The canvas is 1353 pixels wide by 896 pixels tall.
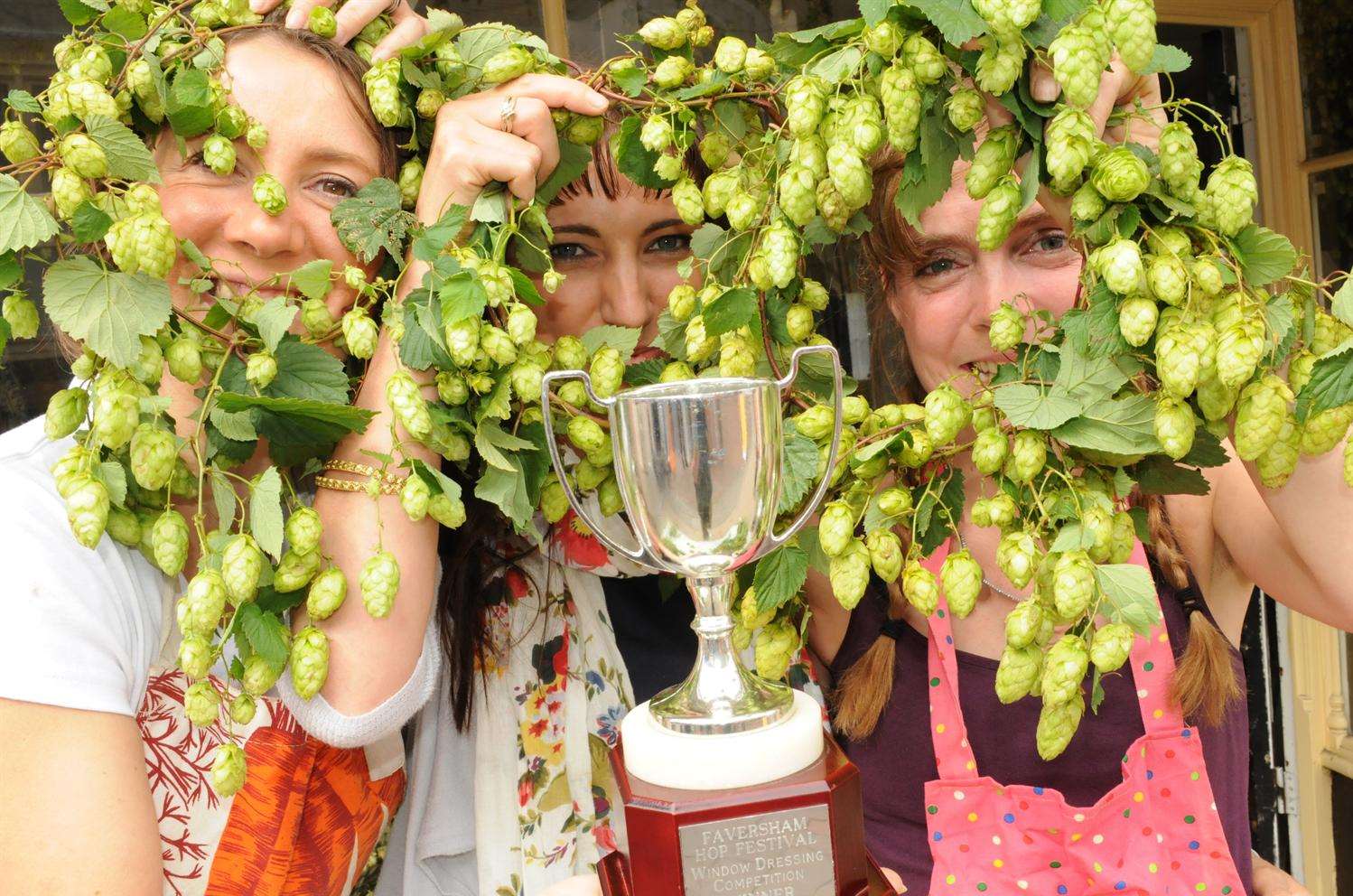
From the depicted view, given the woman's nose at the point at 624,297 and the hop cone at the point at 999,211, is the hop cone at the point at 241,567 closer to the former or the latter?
the woman's nose at the point at 624,297

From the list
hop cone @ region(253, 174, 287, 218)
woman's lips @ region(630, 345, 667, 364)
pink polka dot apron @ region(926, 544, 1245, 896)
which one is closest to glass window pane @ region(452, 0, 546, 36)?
woman's lips @ region(630, 345, 667, 364)

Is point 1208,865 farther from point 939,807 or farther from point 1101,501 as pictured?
point 1101,501

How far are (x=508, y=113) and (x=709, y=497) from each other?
1.55 ft

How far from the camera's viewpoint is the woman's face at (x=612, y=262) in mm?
1380

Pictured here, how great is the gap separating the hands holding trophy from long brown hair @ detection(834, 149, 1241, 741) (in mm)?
508

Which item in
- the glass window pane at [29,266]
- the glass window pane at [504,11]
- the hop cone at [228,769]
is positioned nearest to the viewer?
the hop cone at [228,769]

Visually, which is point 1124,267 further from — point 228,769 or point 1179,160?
point 228,769

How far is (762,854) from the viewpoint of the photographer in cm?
93

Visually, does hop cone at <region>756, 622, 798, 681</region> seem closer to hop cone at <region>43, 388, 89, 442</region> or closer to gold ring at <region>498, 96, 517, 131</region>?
gold ring at <region>498, 96, 517, 131</region>

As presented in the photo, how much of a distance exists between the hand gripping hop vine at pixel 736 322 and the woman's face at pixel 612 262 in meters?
0.17

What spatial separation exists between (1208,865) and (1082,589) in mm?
756

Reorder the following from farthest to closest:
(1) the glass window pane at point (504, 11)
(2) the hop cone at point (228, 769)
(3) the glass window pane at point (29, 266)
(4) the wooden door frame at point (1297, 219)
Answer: (4) the wooden door frame at point (1297, 219) → (1) the glass window pane at point (504, 11) → (3) the glass window pane at point (29, 266) → (2) the hop cone at point (228, 769)

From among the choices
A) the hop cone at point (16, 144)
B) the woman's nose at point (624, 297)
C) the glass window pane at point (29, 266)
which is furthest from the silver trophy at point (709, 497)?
the glass window pane at point (29, 266)

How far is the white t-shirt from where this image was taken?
1.03 metres
